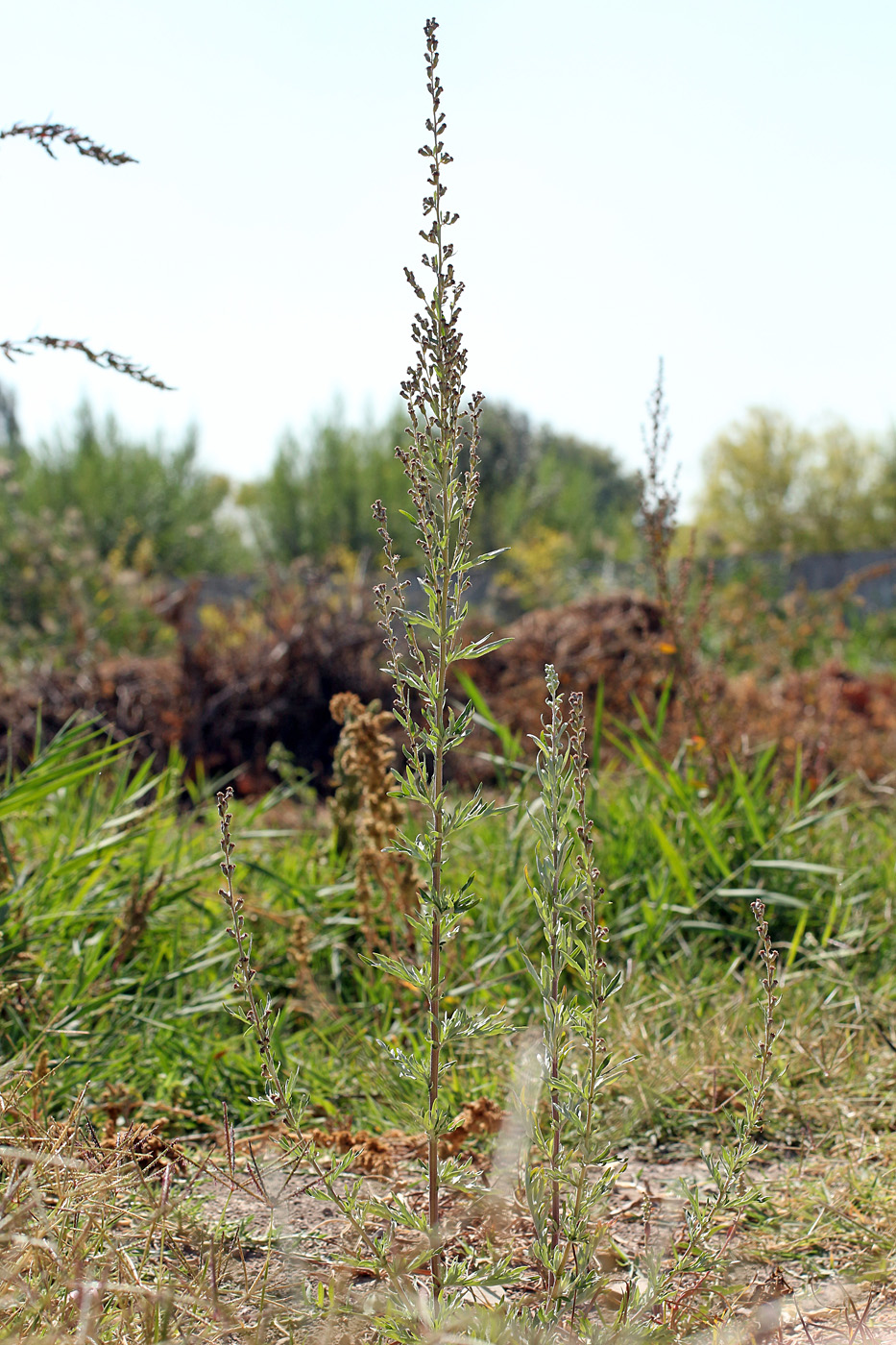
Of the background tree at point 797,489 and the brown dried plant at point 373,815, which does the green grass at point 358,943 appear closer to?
the brown dried plant at point 373,815

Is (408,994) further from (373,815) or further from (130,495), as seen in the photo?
(130,495)

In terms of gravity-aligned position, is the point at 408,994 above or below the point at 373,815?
below

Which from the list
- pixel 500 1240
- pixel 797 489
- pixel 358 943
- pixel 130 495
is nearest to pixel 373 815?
pixel 358 943

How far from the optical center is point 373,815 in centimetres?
220

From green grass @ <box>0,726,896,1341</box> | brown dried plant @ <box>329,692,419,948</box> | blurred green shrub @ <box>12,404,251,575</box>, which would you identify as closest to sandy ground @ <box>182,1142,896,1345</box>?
green grass @ <box>0,726,896,1341</box>

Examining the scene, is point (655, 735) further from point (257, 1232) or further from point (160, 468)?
point (160, 468)

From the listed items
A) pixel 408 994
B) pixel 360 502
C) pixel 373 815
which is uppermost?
pixel 360 502

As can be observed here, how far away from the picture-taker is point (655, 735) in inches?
116

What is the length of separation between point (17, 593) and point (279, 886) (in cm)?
675

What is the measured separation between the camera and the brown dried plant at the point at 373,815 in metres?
2.15

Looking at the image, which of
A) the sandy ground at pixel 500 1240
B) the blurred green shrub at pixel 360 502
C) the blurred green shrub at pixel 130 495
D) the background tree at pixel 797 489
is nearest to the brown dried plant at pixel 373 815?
the sandy ground at pixel 500 1240

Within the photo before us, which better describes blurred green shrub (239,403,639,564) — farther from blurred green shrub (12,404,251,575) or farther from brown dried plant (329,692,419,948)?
brown dried plant (329,692,419,948)

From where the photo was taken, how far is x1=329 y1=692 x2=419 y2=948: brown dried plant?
215 centimetres

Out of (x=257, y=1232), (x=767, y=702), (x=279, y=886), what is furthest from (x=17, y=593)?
(x=257, y=1232)
